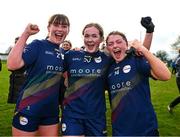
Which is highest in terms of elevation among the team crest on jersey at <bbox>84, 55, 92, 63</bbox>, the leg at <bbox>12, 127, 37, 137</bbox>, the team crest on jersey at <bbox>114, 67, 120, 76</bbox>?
the team crest on jersey at <bbox>84, 55, 92, 63</bbox>

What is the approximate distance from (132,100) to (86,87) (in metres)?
0.68

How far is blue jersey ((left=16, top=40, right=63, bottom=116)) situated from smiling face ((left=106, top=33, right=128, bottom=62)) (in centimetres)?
73

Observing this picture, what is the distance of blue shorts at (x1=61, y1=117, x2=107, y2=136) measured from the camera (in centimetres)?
562

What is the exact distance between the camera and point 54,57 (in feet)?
19.1

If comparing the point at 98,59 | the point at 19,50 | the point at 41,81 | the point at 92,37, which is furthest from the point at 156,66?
the point at 19,50

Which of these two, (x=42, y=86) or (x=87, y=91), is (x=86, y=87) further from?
(x=42, y=86)

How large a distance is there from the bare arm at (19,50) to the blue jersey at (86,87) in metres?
0.75

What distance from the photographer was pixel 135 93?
5395 mm

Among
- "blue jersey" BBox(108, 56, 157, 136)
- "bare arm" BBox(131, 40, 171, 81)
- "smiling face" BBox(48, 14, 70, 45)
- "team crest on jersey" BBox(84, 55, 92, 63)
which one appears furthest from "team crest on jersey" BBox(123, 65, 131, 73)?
"smiling face" BBox(48, 14, 70, 45)

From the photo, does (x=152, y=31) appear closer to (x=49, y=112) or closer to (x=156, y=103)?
(x=49, y=112)

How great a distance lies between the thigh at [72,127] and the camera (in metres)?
5.61

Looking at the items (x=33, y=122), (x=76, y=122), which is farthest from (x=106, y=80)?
(x=33, y=122)

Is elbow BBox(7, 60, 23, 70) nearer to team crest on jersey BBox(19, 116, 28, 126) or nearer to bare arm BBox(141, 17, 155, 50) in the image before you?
team crest on jersey BBox(19, 116, 28, 126)

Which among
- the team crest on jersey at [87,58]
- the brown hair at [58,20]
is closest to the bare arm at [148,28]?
the team crest on jersey at [87,58]
